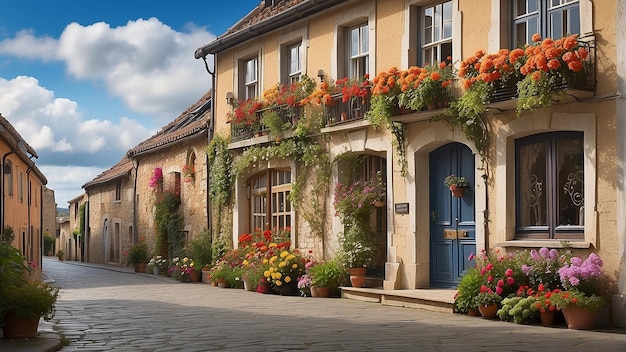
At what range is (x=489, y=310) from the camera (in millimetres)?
11648

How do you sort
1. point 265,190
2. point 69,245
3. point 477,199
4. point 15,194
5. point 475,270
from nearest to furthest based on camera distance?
1. point 475,270
2. point 477,199
3. point 265,190
4. point 15,194
5. point 69,245

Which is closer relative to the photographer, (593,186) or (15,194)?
(593,186)

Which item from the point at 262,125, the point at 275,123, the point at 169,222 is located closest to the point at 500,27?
the point at 275,123

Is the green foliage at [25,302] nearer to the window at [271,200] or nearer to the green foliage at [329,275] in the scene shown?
the green foliage at [329,275]

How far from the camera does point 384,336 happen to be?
32.2 ft

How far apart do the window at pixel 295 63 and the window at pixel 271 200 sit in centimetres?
212

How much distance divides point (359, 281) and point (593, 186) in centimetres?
538

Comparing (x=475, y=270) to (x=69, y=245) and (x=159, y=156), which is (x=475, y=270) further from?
(x=69, y=245)

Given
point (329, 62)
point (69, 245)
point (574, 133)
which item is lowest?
point (69, 245)

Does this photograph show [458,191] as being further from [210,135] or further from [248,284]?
[210,135]

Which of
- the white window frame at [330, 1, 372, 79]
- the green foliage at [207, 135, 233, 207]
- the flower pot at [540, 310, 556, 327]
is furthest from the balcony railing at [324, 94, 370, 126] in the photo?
the flower pot at [540, 310, 556, 327]

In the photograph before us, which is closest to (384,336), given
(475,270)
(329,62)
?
(475,270)

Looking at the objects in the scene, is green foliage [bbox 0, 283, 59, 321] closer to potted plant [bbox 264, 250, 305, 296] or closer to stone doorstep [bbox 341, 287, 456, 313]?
stone doorstep [bbox 341, 287, 456, 313]

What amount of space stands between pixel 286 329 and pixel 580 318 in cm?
371
